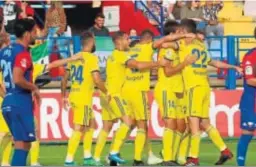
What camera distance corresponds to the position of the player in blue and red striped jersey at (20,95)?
1321 cm

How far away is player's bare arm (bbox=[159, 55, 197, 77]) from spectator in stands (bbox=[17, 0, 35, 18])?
403 inches

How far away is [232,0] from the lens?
28172mm

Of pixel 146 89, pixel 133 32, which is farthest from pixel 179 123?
pixel 133 32

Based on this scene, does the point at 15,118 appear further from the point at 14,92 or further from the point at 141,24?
the point at 141,24

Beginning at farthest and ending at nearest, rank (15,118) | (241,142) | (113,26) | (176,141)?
1. (113,26)
2. (176,141)
3. (241,142)
4. (15,118)

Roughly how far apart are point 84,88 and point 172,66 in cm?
145

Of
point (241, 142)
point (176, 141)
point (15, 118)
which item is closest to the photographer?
point (15, 118)

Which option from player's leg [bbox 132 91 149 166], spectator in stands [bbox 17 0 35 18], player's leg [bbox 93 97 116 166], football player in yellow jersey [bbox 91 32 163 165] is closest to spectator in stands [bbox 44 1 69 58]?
spectator in stands [bbox 17 0 35 18]

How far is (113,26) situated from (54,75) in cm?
408

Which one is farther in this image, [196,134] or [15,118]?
[196,134]

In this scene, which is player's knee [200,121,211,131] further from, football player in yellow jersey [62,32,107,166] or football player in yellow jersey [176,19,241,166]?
football player in yellow jersey [62,32,107,166]

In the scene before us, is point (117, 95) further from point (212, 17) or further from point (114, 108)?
point (212, 17)

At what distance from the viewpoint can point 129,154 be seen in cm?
1883

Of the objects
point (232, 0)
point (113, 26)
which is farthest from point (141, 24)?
point (232, 0)
